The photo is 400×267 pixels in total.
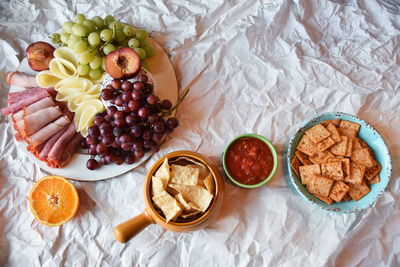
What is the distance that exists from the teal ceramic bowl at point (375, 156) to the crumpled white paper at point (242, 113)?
89mm

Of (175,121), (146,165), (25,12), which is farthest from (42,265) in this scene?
(25,12)

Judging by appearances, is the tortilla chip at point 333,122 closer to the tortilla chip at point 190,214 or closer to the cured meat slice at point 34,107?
the tortilla chip at point 190,214

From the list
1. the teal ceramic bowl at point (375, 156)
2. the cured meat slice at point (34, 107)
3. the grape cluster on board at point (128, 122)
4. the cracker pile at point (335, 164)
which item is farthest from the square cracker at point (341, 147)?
the cured meat slice at point (34, 107)

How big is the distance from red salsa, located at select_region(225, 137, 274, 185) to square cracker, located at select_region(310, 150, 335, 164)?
0.18 metres

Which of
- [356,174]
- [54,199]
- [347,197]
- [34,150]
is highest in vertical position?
[356,174]

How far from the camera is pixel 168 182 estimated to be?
1169mm

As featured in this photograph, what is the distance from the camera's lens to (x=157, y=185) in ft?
3.75

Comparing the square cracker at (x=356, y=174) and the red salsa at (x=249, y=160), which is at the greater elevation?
the square cracker at (x=356, y=174)

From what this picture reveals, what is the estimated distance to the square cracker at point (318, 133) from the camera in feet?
4.14

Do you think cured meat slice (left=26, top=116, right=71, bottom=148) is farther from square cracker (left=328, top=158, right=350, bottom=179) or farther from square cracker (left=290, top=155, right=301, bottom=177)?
square cracker (left=328, top=158, right=350, bottom=179)

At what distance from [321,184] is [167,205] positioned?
2.01 feet

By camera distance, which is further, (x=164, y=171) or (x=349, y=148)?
(x=349, y=148)

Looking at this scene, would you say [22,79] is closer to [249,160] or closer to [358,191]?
[249,160]

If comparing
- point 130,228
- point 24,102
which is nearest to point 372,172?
point 130,228
